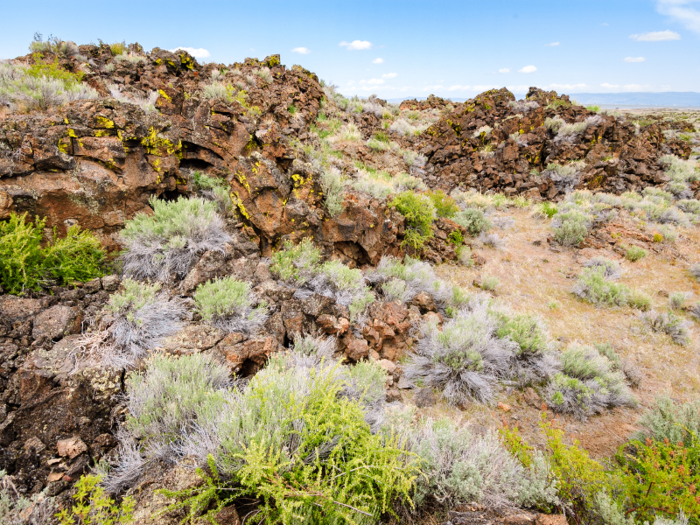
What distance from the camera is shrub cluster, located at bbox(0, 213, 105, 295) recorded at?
10.1 ft

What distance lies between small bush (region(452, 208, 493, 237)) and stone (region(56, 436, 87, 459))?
8.79 metres

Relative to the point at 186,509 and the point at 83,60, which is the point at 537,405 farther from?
the point at 83,60

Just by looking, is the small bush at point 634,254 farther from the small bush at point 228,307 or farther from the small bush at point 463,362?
the small bush at point 228,307

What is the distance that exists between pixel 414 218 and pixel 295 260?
348cm

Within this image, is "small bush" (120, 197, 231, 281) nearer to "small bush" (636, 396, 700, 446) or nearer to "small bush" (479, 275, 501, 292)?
"small bush" (479, 275, 501, 292)

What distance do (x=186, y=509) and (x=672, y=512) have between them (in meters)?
3.15

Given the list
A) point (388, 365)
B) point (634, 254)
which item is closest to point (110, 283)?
point (388, 365)

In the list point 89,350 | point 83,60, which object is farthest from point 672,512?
point 83,60

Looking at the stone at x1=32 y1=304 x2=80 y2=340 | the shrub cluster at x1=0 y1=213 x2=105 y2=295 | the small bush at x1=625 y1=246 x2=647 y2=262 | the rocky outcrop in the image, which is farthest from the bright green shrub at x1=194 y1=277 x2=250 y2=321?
the rocky outcrop

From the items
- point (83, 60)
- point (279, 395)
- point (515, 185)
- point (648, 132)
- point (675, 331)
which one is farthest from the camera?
point (648, 132)

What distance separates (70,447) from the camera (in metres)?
2.22

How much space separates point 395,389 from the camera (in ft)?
12.5

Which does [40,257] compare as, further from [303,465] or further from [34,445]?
[303,465]

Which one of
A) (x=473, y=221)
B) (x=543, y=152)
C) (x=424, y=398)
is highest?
(x=543, y=152)
